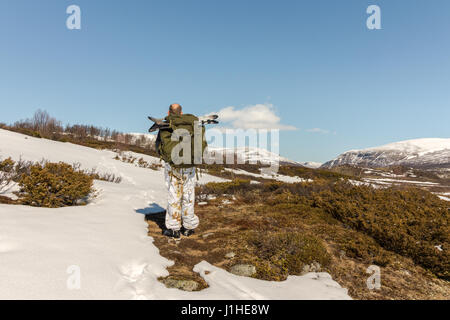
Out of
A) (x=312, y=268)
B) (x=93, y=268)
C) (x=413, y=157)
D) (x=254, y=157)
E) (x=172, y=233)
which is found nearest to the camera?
(x=93, y=268)

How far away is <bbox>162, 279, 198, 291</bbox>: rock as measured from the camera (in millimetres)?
2229

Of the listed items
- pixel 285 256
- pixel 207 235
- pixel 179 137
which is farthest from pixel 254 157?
pixel 285 256

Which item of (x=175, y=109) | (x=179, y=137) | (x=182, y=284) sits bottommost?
(x=182, y=284)

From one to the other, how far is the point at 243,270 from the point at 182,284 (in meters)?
0.90

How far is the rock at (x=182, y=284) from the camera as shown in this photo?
2229 mm

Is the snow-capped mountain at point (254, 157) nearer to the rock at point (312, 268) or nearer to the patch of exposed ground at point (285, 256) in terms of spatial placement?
the patch of exposed ground at point (285, 256)

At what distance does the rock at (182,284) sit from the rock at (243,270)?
0.70 meters

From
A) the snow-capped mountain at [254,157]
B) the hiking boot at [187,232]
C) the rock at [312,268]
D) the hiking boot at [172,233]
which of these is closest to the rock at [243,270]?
the rock at [312,268]

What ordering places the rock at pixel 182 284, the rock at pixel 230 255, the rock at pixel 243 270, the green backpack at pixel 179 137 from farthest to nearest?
the green backpack at pixel 179 137
the rock at pixel 230 255
the rock at pixel 243 270
the rock at pixel 182 284

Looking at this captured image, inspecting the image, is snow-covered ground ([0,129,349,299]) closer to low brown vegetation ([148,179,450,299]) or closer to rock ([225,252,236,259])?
low brown vegetation ([148,179,450,299])

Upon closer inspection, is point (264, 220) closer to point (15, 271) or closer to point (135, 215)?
point (135, 215)

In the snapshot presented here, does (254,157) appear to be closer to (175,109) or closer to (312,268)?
(175,109)

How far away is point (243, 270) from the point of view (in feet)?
9.37

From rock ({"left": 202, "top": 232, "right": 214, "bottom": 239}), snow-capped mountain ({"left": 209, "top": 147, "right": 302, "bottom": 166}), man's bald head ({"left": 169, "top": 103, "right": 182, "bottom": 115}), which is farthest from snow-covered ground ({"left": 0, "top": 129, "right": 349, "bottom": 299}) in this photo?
snow-capped mountain ({"left": 209, "top": 147, "right": 302, "bottom": 166})
